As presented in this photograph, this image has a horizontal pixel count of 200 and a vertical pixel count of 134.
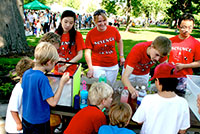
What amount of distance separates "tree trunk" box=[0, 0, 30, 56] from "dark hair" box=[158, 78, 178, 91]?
665 cm

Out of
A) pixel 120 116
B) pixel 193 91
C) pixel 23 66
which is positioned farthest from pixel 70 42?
pixel 193 91

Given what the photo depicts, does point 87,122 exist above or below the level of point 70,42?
below

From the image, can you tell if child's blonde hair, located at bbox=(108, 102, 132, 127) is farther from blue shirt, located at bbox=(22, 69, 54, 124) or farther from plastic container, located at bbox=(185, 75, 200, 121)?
plastic container, located at bbox=(185, 75, 200, 121)

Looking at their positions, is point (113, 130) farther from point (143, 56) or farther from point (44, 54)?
point (143, 56)

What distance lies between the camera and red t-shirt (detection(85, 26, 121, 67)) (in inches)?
127

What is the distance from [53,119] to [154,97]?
5.50ft

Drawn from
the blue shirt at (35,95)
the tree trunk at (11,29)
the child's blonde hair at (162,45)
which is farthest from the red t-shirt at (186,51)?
the tree trunk at (11,29)

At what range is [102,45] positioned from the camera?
323cm

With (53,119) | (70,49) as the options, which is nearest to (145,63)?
(70,49)

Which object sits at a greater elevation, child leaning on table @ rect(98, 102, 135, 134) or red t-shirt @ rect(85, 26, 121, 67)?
red t-shirt @ rect(85, 26, 121, 67)

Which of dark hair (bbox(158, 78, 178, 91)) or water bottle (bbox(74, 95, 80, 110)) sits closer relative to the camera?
dark hair (bbox(158, 78, 178, 91))

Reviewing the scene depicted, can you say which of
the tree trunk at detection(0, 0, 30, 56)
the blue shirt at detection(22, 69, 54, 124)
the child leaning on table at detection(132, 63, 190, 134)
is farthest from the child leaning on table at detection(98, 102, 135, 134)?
the tree trunk at detection(0, 0, 30, 56)

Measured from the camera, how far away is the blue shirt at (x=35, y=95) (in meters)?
1.77

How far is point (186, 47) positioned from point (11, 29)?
6.51 metres
